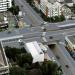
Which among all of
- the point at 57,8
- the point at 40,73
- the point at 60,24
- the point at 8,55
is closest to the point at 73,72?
the point at 40,73

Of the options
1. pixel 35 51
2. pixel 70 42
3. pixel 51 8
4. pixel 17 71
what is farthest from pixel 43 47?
pixel 51 8

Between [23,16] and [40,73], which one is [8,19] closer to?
[23,16]

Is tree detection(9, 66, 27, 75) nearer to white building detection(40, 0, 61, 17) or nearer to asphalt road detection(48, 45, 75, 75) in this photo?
asphalt road detection(48, 45, 75, 75)

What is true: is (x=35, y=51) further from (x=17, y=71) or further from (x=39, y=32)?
(x=39, y=32)

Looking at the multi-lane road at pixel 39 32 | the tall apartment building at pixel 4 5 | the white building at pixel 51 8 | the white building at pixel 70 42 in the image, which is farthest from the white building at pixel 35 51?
the tall apartment building at pixel 4 5

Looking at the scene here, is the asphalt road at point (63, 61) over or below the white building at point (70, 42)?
below

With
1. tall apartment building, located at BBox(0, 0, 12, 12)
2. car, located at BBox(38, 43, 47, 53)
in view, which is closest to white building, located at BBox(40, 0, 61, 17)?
tall apartment building, located at BBox(0, 0, 12, 12)

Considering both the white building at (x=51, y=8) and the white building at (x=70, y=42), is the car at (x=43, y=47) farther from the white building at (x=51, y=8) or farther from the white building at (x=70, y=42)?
the white building at (x=51, y=8)

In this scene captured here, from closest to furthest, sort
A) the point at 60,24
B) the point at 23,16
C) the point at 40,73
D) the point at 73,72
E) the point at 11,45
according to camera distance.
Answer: the point at 40,73 → the point at 73,72 → the point at 11,45 → the point at 60,24 → the point at 23,16
